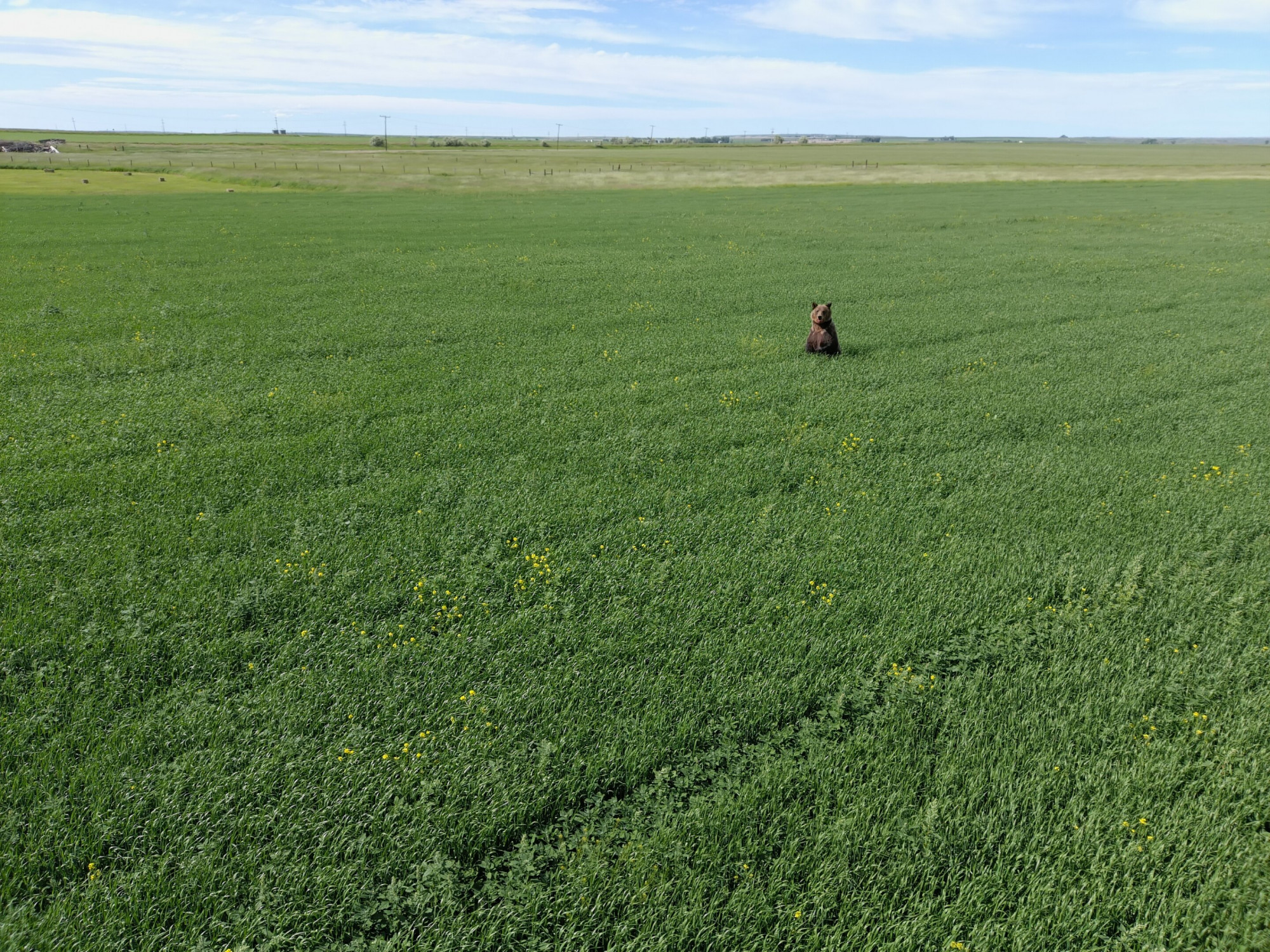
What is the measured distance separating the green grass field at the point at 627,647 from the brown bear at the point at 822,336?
635mm

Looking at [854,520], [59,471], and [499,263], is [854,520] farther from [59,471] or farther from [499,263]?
[499,263]

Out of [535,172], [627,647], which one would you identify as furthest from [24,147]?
[627,647]

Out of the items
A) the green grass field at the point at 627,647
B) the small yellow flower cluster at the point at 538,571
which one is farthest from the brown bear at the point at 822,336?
the small yellow flower cluster at the point at 538,571

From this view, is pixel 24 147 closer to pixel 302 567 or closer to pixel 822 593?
pixel 302 567

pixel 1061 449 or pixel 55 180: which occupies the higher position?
pixel 55 180

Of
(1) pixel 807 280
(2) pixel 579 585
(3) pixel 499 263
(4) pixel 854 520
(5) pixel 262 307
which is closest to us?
Answer: (2) pixel 579 585

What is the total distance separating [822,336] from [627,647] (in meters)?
9.23

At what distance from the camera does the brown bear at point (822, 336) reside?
497 inches

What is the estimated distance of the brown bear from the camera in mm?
12633

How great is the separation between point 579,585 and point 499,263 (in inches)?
724

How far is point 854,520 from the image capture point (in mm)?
7340

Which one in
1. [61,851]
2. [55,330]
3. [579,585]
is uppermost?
[55,330]

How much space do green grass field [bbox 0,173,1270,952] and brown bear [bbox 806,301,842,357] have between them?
0.64 metres

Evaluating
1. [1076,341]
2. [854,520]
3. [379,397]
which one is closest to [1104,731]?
[854,520]
